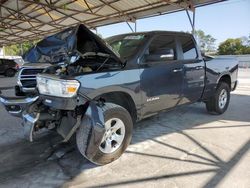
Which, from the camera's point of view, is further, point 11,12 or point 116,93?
point 11,12

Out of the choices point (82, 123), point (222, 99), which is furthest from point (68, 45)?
point (222, 99)

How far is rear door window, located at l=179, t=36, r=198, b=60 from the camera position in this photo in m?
5.13

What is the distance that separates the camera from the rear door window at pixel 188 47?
513cm

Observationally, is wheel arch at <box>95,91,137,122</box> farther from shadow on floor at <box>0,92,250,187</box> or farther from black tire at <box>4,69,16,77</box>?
black tire at <box>4,69,16,77</box>

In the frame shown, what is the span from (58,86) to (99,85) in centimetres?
53

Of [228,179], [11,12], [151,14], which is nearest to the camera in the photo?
[228,179]

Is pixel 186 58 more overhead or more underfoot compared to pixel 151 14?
more underfoot

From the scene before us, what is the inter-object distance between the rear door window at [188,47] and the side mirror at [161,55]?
432 mm

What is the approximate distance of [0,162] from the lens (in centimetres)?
381

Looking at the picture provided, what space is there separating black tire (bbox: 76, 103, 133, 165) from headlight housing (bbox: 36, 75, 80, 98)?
479 millimetres

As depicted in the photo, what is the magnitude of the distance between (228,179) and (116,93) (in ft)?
6.05

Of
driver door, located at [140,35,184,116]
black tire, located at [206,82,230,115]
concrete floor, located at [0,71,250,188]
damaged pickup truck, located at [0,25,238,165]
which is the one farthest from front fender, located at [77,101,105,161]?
black tire, located at [206,82,230,115]

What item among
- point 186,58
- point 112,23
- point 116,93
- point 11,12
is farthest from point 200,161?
point 11,12

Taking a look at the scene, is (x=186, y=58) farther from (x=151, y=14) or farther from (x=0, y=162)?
(x=151, y=14)
